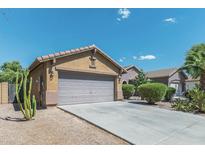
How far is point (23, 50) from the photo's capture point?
20.6 metres

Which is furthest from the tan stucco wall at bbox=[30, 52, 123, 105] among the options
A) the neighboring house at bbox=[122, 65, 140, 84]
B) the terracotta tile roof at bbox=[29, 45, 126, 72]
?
the neighboring house at bbox=[122, 65, 140, 84]

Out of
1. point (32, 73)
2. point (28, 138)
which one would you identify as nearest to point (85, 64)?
point (32, 73)

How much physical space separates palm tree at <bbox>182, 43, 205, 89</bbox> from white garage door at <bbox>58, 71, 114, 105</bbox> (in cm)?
761

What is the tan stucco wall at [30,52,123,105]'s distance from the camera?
12.1 meters

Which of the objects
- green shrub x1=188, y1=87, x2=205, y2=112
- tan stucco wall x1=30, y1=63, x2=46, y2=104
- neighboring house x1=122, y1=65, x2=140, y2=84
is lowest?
green shrub x1=188, y1=87, x2=205, y2=112

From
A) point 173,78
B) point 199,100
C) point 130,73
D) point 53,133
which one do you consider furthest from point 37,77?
point 173,78

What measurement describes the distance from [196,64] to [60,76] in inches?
485

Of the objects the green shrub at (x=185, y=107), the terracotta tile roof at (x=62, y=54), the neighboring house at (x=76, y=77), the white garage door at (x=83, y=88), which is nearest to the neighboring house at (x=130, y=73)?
the neighboring house at (x=76, y=77)

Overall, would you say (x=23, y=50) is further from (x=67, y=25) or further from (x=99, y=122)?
(x=99, y=122)

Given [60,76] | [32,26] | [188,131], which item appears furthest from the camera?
[32,26]

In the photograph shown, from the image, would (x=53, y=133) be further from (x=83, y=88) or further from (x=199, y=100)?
(x=199, y=100)

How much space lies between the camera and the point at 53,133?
6.57 metres

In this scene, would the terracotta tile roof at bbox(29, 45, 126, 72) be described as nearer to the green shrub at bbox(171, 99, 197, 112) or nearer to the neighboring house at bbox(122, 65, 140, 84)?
the green shrub at bbox(171, 99, 197, 112)

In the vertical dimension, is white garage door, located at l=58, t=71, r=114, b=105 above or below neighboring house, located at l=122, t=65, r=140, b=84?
below
